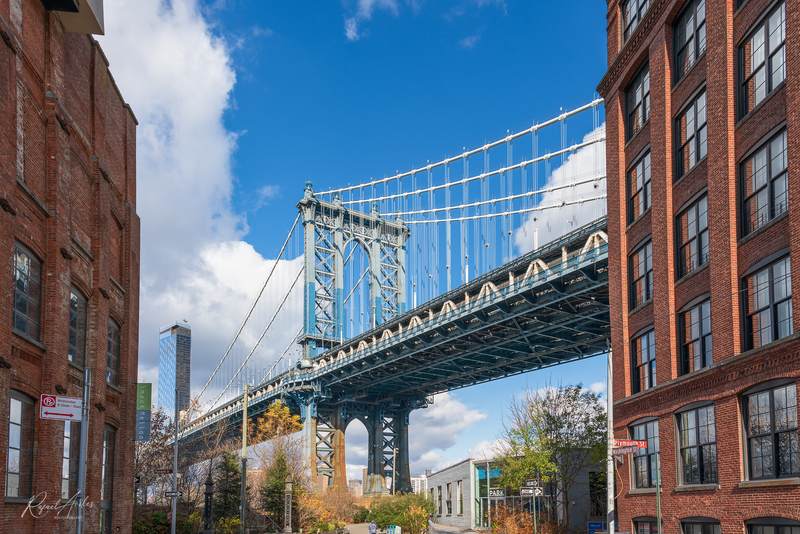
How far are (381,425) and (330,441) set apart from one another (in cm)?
582

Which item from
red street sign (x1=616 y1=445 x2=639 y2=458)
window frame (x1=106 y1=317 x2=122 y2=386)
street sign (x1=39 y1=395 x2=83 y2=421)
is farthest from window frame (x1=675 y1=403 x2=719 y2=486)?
window frame (x1=106 y1=317 x2=122 y2=386)

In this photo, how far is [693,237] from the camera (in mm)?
22781

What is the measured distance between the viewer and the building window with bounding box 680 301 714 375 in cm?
2148

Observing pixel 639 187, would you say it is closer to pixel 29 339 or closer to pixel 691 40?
pixel 691 40

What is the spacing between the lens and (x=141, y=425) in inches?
1287

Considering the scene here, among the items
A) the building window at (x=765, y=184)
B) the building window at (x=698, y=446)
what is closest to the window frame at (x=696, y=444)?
the building window at (x=698, y=446)

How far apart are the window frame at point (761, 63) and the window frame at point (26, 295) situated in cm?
1800

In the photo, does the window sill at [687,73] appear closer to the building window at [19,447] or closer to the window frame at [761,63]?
the window frame at [761,63]

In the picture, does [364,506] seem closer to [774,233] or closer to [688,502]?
[688,502]

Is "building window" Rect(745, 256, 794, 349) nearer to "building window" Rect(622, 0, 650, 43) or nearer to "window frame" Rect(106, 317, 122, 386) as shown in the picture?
"building window" Rect(622, 0, 650, 43)

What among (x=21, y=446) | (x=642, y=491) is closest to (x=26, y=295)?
(x=21, y=446)

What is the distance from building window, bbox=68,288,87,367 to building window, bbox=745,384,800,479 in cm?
1792

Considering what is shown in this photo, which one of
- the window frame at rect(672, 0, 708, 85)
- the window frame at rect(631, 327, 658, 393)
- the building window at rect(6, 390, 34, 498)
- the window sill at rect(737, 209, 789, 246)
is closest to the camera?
the building window at rect(6, 390, 34, 498)

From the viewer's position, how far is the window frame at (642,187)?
2692 cm
